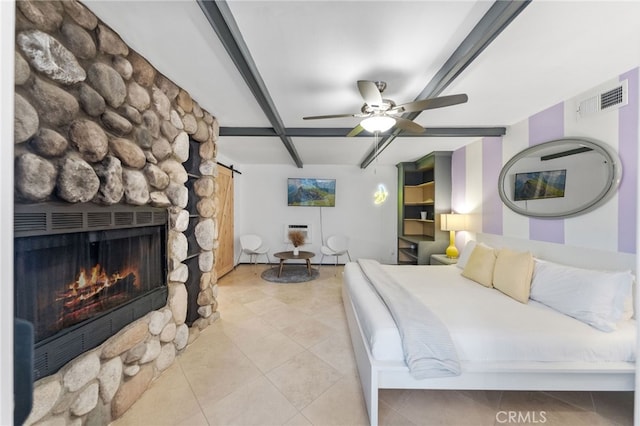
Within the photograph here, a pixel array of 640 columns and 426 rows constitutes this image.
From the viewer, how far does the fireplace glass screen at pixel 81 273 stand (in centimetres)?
116

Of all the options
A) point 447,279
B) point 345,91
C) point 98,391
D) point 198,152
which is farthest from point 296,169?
point 98,391

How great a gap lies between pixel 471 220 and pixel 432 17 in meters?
3.06

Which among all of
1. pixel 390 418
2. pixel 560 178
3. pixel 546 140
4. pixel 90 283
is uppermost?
pixel 546 140

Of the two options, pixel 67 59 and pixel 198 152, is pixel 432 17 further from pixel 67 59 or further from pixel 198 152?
pixel 198 152

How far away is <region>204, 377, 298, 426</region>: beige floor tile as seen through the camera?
4.93 feet

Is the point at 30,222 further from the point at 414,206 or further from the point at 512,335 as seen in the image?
the point at 414,206

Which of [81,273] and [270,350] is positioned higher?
[81,273]

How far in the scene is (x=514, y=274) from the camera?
2152mm

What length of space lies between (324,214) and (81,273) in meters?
4.36

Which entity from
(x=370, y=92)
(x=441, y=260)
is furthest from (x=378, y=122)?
(x=441, y=260)

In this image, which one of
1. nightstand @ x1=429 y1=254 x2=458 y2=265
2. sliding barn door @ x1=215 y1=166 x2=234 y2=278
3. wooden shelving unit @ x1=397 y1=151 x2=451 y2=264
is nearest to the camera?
nightstand @ x1=429 y1=254 x2=458 y2=265

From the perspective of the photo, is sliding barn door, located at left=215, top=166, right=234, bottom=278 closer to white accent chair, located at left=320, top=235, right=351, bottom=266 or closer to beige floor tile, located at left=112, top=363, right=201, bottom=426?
white accent chair, located at left=320, top=235, right=351, bottom=266

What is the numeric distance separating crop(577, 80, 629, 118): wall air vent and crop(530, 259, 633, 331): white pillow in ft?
4.42

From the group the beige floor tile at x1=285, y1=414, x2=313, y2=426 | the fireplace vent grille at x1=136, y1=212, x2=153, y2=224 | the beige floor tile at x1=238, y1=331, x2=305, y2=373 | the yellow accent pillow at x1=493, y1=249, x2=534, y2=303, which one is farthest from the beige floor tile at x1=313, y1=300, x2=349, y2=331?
the fireplace vent grille at x1=136, y1=212, x2=153, y2=224
